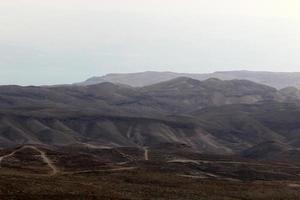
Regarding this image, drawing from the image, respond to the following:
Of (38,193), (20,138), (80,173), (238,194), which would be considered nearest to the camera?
(38,193)

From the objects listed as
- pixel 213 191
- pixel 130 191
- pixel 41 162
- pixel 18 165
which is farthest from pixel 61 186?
pixel 41 162

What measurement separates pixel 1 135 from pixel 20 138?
24.3 feet

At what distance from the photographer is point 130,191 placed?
63.6m

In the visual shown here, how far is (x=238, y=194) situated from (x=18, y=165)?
3323cm

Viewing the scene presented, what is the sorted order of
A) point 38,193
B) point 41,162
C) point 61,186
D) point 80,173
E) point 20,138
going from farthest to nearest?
1. point 20,138
2. point 41,162
3. point 80,173
4. point 61,186
5. point 38,193

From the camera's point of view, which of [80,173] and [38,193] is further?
[80,173]

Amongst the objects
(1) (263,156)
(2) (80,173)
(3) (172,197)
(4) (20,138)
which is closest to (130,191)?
(3) (172,197)

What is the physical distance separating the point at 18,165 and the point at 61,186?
2597cm

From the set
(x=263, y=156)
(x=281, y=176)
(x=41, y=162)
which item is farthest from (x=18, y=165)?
(x=263, y=156)

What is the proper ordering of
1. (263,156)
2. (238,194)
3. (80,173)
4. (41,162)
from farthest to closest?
(263,156) < (41,162) < (80,173) < (238,194)

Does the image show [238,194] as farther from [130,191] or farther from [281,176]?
[281,176]

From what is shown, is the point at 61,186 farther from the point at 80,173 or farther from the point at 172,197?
the point at 80,173

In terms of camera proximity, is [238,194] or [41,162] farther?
[41,162]

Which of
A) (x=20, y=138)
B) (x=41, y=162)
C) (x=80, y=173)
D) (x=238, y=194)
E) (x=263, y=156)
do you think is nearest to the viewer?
(x=238, y=194)
